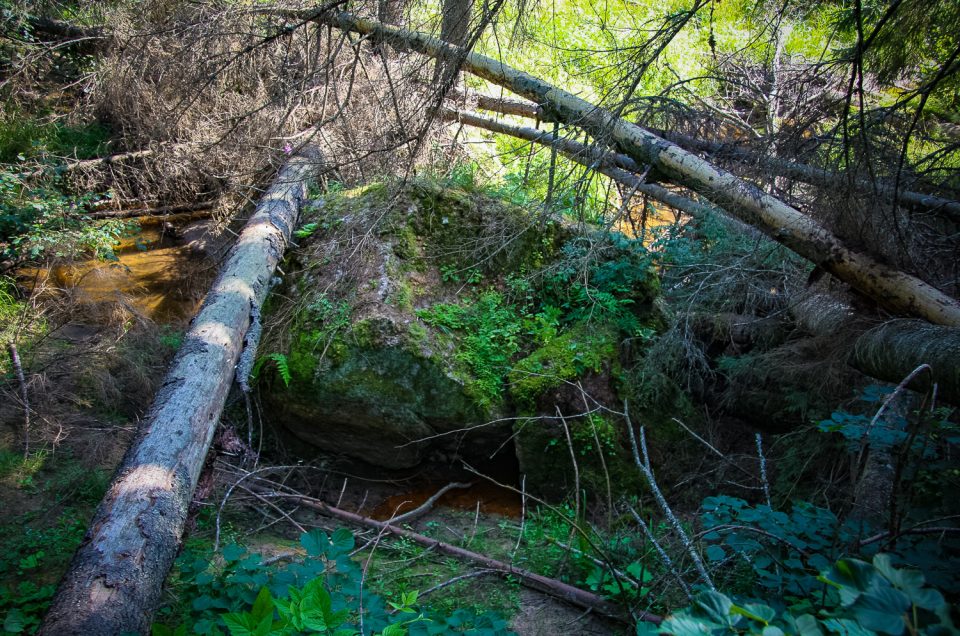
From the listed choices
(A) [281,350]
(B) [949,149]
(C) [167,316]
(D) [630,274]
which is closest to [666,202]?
(D) [630,274]

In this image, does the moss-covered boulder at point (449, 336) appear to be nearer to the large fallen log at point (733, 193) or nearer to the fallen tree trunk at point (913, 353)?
the large fallen log at point (733, 193)

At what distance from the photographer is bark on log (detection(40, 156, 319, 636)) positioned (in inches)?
99.7

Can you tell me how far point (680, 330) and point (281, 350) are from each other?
3494 mm

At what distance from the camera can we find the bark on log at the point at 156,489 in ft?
8.31

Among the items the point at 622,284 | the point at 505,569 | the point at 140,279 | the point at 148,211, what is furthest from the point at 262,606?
the point at 148,211

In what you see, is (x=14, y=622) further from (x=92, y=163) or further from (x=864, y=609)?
(x=92, y=163)

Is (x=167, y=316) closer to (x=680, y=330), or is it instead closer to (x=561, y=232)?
(x=561, y=232)

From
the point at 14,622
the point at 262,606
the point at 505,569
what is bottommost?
the point at 14,622

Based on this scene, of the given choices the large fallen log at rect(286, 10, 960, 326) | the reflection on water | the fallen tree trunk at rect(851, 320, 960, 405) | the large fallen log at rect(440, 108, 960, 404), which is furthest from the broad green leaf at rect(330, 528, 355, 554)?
the reflection on water

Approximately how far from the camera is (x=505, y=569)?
3.69m

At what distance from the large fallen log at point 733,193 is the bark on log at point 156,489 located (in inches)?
46.9

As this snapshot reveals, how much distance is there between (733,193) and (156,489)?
3887 mm

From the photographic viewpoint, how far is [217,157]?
7047mm

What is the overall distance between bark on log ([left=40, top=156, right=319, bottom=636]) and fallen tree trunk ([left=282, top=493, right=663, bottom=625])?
1091mm
